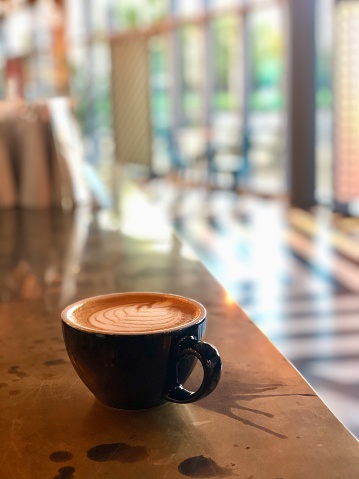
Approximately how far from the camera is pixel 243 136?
820 centimetres

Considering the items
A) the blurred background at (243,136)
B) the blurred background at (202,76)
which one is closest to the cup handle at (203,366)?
the blurred background at (243,136)

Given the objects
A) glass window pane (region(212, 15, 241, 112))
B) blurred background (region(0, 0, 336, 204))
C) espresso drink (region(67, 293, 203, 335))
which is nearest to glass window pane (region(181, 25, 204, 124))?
blurred background (region(0, 0, 336, 204))

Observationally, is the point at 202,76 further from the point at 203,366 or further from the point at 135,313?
the point at 203,366

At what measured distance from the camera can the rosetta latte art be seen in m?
0.67

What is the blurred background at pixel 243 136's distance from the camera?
3.26 metres

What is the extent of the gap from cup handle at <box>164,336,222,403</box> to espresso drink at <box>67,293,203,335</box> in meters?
0.02

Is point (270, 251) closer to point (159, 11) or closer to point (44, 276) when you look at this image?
point (44, 276)

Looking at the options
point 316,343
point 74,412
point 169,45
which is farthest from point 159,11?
point 74,412

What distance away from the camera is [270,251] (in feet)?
16.8

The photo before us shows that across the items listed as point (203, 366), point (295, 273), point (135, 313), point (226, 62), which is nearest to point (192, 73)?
point (226, 62)

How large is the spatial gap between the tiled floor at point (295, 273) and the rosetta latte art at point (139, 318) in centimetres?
167

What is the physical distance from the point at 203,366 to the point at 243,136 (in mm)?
7745

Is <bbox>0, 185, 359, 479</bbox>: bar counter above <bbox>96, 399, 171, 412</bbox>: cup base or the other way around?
the other way around

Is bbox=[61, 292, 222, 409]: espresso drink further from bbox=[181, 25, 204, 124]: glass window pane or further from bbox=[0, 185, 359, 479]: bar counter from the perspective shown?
bbox=[181, 25, 204, 124]: glass window pane
